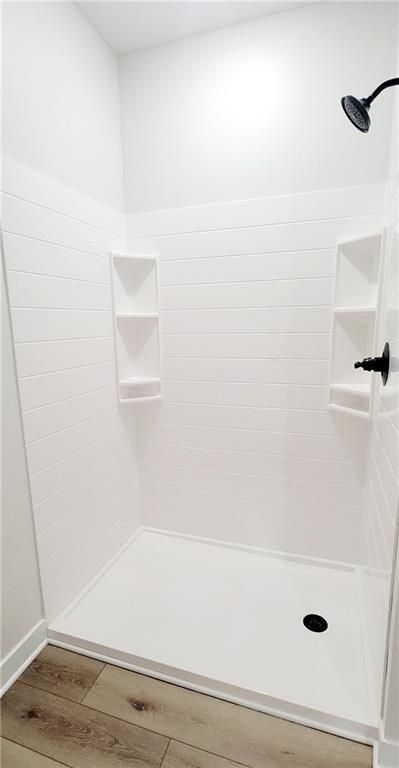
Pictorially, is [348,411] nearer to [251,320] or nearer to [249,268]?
[251,320]

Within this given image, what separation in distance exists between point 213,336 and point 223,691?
Result: 1379 millimetres

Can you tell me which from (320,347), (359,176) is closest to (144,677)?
(320,347)

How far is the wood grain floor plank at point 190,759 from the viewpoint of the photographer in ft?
3.22

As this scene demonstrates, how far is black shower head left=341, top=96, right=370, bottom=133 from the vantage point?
97 centimetres

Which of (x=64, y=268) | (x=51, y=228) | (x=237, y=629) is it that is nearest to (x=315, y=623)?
(x=237, y=629)

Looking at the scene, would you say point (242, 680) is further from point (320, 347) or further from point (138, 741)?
point (320, 347)

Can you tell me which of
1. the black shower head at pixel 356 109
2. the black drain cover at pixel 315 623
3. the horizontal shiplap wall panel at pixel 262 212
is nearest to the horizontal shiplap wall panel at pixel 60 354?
the horizontal shiplap wall panel at pixel 262 212

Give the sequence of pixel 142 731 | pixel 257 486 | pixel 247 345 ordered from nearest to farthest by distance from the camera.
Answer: pixel 142 731, pixel 247 345, pixel 257 486

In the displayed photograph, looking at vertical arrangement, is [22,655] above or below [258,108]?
below

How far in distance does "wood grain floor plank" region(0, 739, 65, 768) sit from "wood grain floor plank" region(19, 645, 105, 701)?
0.54 feet

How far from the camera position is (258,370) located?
1.67 m

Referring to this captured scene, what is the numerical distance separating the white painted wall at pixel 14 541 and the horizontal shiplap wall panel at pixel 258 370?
0.79 meters

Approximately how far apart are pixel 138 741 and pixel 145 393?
4.40 ft

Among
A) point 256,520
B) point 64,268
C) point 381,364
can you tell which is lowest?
point 256,520
